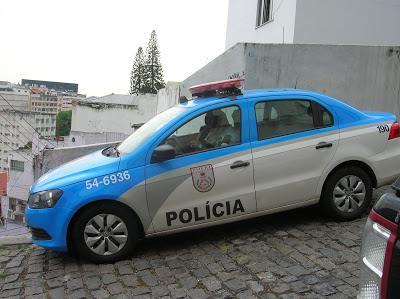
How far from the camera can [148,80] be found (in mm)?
50000

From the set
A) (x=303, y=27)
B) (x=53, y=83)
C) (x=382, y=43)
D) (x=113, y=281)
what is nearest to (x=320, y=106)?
(x=113, y=281)

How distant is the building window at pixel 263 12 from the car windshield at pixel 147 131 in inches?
362

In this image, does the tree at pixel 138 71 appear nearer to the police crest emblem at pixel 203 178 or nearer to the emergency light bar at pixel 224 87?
the emergency light bar at pixel 224 87

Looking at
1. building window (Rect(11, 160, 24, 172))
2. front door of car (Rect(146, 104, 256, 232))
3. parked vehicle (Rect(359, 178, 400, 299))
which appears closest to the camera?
parked vehicle (Rect(359, 178, 400, 299))

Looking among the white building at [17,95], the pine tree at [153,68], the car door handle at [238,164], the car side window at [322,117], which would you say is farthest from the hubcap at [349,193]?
the white building at [17,95]

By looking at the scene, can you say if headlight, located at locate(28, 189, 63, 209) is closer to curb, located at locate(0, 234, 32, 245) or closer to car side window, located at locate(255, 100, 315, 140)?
curb, located at locate(0, 234, 32, 245)

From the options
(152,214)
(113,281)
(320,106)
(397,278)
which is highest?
(320,106)

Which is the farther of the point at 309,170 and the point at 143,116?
the point at 143,116

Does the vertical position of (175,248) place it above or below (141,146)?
below

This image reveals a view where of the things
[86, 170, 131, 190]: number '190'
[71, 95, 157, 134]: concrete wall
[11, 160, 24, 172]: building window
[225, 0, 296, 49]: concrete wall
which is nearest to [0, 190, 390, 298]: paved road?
[86, 170, 131, 190]: number '190'

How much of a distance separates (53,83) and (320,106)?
94.5m

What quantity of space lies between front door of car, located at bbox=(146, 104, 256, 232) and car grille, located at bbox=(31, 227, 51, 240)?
1.06 m

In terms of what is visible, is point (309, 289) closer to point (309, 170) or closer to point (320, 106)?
point (309, 170)

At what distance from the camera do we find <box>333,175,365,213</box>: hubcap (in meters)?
5.39
